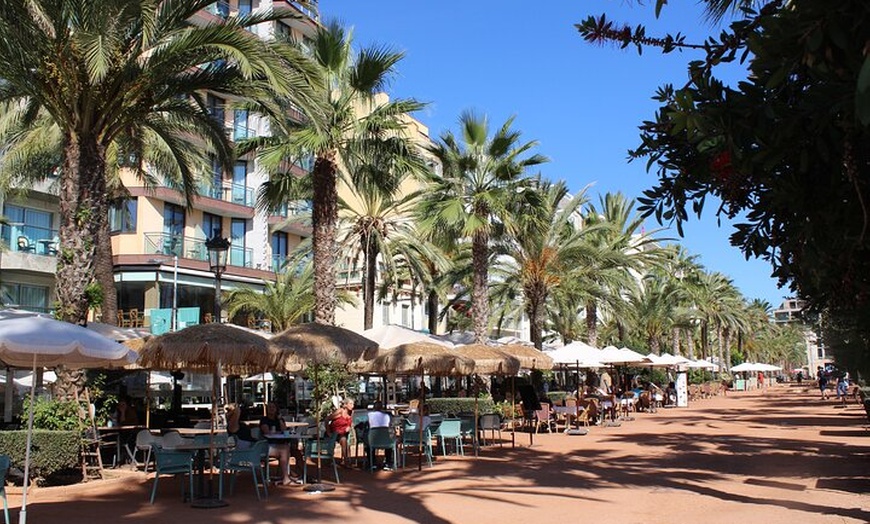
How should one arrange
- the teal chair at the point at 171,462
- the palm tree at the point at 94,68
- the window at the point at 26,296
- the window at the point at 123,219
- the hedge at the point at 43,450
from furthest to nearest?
the window at the point at 123,219 → the window at the point at 26,296 → the palm tree at the point at 94,68 → the hedge at the point at 43,450 → the teal chair at the point at 171,462

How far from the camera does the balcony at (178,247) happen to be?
1358 inches

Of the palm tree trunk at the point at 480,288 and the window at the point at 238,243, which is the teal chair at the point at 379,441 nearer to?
the palm tree trunk at the point at 480,288

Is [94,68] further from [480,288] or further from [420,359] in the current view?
[480,288]

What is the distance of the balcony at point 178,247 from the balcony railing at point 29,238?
3.67m

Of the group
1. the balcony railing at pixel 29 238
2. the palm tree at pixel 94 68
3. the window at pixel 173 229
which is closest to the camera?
the palm tree at pixel 94 68

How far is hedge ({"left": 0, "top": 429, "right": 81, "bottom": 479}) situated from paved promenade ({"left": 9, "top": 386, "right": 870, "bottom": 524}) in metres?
0.37

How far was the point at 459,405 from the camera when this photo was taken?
24.0 meters

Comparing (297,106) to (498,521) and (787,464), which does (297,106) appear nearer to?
(498,521)

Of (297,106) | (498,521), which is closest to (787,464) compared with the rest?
(498,521)

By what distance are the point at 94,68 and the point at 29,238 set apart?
22.4 metres

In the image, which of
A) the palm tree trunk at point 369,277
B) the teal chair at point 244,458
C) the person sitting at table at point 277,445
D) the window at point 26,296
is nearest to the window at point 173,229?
the window at point 26,296

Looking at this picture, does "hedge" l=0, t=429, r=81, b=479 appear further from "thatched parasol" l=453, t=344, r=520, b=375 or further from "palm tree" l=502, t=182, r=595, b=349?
"palm tree" l=502, t=182, r=595, b=349

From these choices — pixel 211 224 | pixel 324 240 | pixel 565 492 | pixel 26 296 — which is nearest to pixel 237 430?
pixel 565 492

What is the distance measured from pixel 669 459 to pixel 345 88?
37.4 feet
